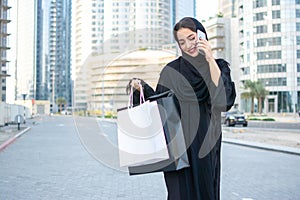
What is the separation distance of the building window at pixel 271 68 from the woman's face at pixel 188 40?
74.5m

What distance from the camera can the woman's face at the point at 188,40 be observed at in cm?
261

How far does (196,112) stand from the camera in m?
2.67

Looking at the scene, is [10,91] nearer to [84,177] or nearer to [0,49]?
[0,49]

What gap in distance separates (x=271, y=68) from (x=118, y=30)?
243ft

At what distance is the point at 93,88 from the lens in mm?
5336

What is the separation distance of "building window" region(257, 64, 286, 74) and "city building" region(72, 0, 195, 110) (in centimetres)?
7143

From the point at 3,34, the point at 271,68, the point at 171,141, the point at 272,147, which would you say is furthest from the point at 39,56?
the point at 171,141

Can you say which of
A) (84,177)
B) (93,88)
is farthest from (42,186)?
(93,88)

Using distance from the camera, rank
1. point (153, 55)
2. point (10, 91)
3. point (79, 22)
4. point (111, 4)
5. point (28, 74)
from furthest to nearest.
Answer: point (28, 74) → point (10, 91) → point (79, 22) → point (111, 4) → point (153, 55)

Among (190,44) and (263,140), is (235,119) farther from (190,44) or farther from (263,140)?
(190,44)

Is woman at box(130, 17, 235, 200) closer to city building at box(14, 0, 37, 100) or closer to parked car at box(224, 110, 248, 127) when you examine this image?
city building at box(14, 0, 37, 100)

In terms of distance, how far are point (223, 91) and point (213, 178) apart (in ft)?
2.13

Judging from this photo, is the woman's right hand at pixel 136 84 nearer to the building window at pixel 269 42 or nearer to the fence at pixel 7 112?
the fence at pixel 7 112

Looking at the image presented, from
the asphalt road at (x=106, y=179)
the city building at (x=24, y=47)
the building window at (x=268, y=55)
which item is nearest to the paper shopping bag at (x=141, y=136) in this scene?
the asphalt road at (x=106, y=179)
